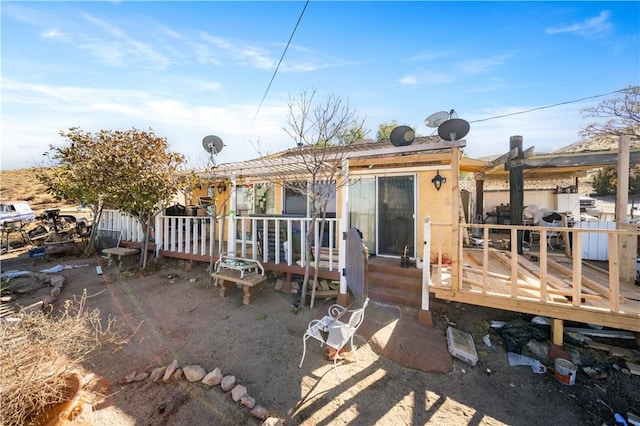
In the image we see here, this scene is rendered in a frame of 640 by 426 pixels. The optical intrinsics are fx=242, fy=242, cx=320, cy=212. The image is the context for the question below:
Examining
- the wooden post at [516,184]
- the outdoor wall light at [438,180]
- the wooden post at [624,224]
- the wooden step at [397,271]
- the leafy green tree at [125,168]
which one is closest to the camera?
the wooden post at [624,224]

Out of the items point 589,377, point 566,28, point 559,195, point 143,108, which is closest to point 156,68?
point 143,108

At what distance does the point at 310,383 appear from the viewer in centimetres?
303

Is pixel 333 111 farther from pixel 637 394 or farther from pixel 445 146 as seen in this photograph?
pixel 637 394

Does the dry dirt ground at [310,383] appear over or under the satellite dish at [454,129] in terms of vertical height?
under

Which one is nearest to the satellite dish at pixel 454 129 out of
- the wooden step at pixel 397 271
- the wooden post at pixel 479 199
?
the wooden step at pixel 397 271

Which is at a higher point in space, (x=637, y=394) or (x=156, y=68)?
(x=156, y=68)

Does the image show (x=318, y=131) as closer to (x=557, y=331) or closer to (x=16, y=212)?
(x=557, y=331)

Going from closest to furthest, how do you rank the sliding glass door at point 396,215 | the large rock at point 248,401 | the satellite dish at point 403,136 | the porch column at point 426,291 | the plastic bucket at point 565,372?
the large rock at point 248,401
the plastic bucket at point 565,372
the porch column at point 426,291
the satellite dish at point 403,136
the sliding glass door at point 396,215

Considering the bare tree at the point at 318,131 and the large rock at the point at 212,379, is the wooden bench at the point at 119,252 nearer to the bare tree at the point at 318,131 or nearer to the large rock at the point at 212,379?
the bare tree at the point at 318,131

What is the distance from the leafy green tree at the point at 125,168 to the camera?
19.9 feet

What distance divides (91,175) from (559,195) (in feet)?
59.4

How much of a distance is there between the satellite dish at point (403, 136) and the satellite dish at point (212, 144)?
16.9ft

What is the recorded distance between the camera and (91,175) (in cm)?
630

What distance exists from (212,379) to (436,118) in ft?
21.5
